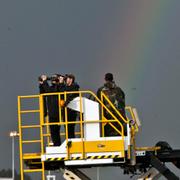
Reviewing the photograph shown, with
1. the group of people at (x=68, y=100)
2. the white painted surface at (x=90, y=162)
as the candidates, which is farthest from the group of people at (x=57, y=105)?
the white painted surface at (x=90, y=162)

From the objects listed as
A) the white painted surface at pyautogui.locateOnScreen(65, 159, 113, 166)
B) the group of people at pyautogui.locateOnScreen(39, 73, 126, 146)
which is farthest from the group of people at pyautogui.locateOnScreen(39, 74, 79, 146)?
the white painted surface at pyautogui.locateOnScreen(65, 159, 113, 166)

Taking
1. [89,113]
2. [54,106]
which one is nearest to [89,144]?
[89,113]

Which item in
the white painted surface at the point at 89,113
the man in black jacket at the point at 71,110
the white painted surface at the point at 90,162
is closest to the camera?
the white painted surface at the point at 90,162

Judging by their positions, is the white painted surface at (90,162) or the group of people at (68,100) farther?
the group of people at (68,100)

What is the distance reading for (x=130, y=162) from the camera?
9.93 meters

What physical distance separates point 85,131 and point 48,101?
831mm

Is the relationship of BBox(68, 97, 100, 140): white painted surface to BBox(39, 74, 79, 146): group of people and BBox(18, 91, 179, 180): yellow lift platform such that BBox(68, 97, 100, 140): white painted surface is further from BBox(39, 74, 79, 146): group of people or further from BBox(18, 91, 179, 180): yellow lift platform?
BBox(39, 74, 79, 146): group of people

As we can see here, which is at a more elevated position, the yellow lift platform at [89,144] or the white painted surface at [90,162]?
the yellow lift platform at [89,144]

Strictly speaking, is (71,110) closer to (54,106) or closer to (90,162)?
(54,106)

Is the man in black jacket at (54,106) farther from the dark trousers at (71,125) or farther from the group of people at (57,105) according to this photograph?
the dark trousers at (71,125)

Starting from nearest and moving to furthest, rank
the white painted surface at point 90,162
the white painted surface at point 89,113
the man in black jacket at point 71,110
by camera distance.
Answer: the white painted surface at point 90,162 → the white painted surface at point 89,113 → the man in black jacket at point 71,110

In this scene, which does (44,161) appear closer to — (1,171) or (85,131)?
(85,131)

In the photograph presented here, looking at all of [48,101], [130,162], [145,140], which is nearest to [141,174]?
[130,162]

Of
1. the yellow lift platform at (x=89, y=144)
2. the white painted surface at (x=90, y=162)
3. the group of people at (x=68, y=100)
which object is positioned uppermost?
the group of people at (x=68, y=100)
